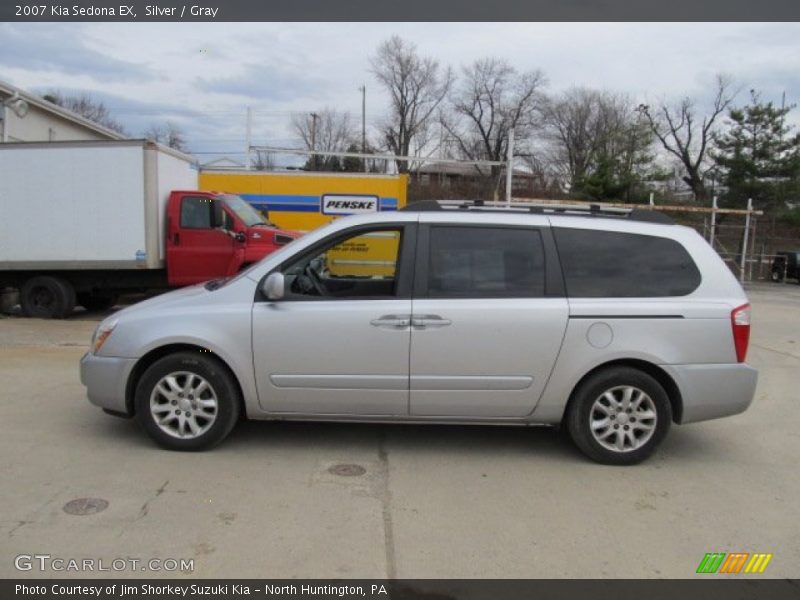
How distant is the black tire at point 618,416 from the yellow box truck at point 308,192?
930 cm

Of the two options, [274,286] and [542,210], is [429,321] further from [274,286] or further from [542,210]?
[542,210]

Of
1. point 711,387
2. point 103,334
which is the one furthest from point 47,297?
point 711,387

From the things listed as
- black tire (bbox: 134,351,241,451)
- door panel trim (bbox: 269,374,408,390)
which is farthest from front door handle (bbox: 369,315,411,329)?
black tire (bbox: 134,351,241,451)

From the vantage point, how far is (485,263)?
443cm

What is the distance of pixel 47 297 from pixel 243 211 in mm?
3628

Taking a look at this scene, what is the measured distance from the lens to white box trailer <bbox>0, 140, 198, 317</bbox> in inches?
394

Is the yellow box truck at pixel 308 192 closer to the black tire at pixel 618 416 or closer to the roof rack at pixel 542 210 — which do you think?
the roof rack at pixel 542 210

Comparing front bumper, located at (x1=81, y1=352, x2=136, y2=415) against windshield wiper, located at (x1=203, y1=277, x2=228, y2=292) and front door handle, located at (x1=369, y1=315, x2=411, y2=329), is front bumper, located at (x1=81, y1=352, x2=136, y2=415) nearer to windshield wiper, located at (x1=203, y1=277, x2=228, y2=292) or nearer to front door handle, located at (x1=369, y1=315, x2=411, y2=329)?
windshield wiper, located at (x1=203, y1=277, x2=228, y2=292)

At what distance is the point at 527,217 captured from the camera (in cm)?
455

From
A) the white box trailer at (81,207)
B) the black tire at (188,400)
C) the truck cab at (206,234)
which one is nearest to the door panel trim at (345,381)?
the black tire at (188,400)

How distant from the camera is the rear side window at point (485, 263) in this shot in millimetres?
4387
